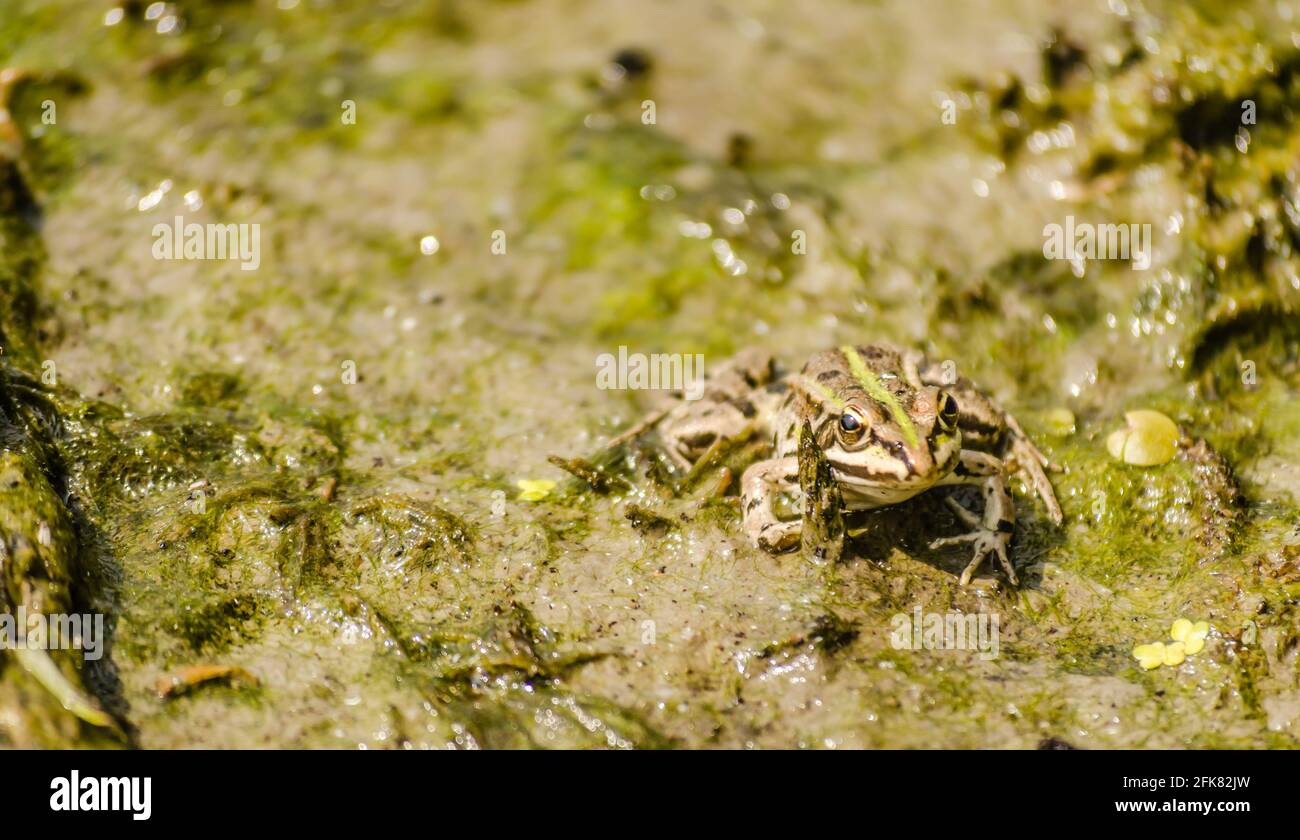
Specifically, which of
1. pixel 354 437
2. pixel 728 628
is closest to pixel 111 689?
pixel 354 437

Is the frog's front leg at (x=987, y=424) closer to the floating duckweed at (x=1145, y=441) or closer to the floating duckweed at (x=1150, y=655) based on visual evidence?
the floating duckweed at (x=1145, y=441)

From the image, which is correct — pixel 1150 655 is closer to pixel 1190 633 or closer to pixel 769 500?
pixel 1190 633

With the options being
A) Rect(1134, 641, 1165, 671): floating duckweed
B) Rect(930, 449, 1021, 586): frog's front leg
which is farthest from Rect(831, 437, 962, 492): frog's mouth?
Rect(1134, 641, 1165, 671): floating duckweed

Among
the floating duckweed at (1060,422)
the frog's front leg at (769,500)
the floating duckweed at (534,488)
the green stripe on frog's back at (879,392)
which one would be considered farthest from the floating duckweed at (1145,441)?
the floating duckweed at (534,488)

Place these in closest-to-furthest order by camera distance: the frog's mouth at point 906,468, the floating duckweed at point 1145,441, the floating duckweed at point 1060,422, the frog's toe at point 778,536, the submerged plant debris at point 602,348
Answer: the submerged plant debris at point 602,348 → the frog's mouth at point 906,468 → the frog's toe at point 778,536 → the floating duckweed at point 1145,441 → the floating duckweed at point 1060,422

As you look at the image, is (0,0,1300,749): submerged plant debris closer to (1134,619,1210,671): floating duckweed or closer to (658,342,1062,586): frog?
(1134,619,1210,671): floating duckweed

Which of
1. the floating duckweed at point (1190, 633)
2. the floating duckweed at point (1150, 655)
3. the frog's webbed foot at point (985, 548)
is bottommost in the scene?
the floating duckweed at point (1150, 655)

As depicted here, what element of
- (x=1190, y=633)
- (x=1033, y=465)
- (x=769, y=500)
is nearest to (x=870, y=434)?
(x=769, y=500)

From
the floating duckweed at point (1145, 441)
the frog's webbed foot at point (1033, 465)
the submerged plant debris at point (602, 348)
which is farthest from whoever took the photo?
the floating duckweed at point (1145, 441)
